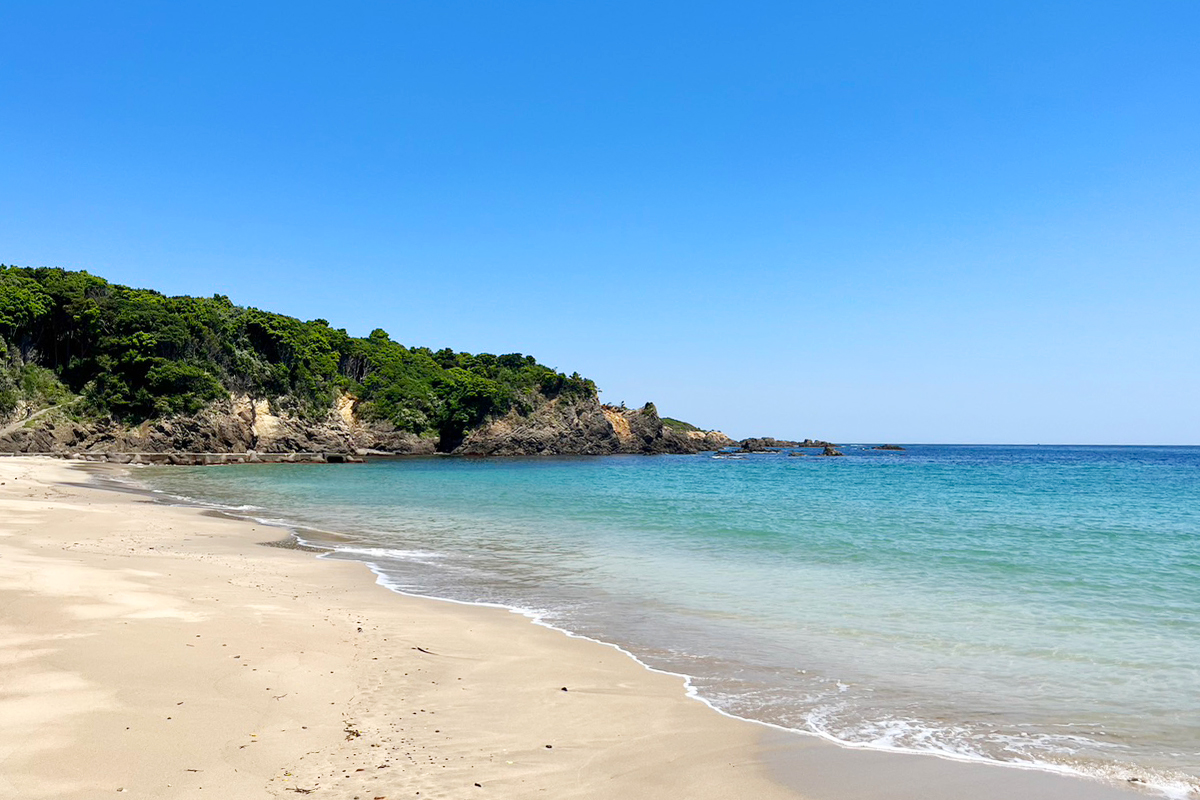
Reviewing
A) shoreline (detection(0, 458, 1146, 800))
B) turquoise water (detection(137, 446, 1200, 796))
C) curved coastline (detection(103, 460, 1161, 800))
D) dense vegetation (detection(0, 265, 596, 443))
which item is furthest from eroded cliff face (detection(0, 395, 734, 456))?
curved coastline (detection(103, 460, 1161, 800))

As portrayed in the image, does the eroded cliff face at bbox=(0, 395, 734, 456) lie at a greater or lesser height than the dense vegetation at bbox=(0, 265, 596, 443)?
lesser

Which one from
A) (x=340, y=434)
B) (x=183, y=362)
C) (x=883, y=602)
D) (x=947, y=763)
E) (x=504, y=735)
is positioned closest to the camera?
(x=947, y=763)

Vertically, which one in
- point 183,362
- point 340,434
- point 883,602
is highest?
point 183,362

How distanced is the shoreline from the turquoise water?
50 centimetres

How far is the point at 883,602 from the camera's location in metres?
10.6

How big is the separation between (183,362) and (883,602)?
215 ft

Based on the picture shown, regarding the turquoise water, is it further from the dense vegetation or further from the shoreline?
the dense vegetation

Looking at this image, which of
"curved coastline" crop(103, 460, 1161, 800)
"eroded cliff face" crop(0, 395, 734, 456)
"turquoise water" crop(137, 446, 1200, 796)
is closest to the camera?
"curved coastline" crop(103, 460, 1161, 800)

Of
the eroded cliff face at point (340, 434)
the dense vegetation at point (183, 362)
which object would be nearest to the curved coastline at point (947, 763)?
the eroded cliff face at point (340, 434)

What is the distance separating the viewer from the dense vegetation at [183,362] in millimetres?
56156

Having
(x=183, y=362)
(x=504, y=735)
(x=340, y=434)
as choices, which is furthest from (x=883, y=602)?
(x=340, y=434)

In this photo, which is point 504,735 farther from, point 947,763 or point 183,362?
point 183,362

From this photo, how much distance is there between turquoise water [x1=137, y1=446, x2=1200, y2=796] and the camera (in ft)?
19.6

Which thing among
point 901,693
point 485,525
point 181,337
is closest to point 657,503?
point 485,525
